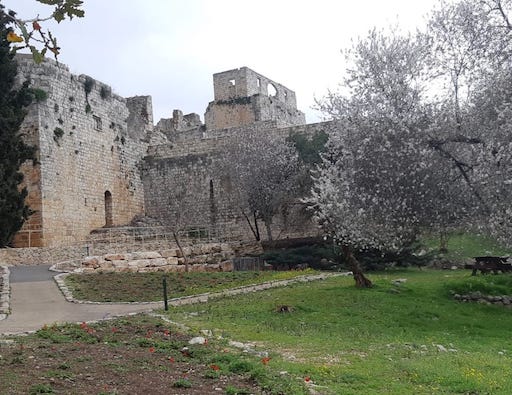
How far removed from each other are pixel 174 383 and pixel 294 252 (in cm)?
1924

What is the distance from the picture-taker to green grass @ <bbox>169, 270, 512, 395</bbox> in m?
7.09

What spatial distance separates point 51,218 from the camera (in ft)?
81.0

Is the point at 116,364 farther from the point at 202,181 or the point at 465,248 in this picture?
the point at 202,181

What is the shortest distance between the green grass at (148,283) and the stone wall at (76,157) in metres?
7.14

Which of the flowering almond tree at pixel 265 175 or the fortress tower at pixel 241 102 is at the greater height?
the fortress tower at pixel 241 102

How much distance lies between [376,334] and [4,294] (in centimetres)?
942

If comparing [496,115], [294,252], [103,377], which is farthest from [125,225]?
[103,377]

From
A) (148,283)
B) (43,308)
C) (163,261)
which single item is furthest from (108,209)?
(43,308)

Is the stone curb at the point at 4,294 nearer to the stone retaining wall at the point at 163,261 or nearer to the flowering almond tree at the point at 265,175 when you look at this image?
the stone retaining wall at the point at 163,261

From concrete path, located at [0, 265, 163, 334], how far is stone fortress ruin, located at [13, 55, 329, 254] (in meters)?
7.72

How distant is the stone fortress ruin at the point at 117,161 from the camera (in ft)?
81.6

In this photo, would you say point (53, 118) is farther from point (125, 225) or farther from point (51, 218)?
point (125, 225)

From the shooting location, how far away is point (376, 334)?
35.8ft

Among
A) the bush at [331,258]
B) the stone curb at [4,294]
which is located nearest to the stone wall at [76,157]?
the stone curb at [4,294]
